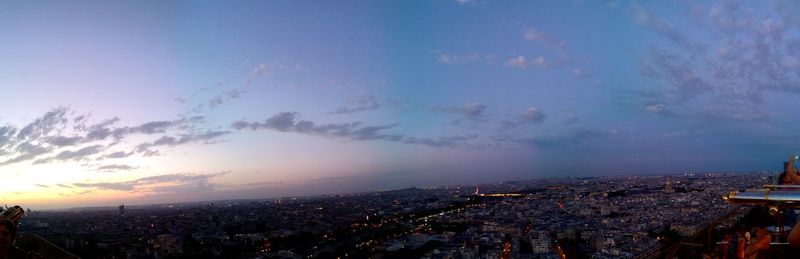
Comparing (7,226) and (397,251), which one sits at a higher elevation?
(7,226)

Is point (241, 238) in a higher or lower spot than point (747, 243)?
lower

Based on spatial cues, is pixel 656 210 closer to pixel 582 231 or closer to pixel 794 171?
pixel 582 231

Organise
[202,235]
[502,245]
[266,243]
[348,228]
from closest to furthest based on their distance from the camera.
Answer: [502,245] < [266,243] < [202,235] < [348,228]

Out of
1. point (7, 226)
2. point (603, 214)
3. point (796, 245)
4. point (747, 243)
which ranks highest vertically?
point (7, 226)

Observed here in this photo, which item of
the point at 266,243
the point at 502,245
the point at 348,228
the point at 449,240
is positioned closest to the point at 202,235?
the point at 266,243

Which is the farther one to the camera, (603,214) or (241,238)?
(603,214)

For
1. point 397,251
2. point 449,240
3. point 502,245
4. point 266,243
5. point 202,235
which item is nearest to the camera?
point 397,251

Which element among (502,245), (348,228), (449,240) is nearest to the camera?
(502,245)

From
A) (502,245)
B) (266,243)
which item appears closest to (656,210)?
(502,245)

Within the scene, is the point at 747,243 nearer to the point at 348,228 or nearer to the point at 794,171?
the point at 794,171
